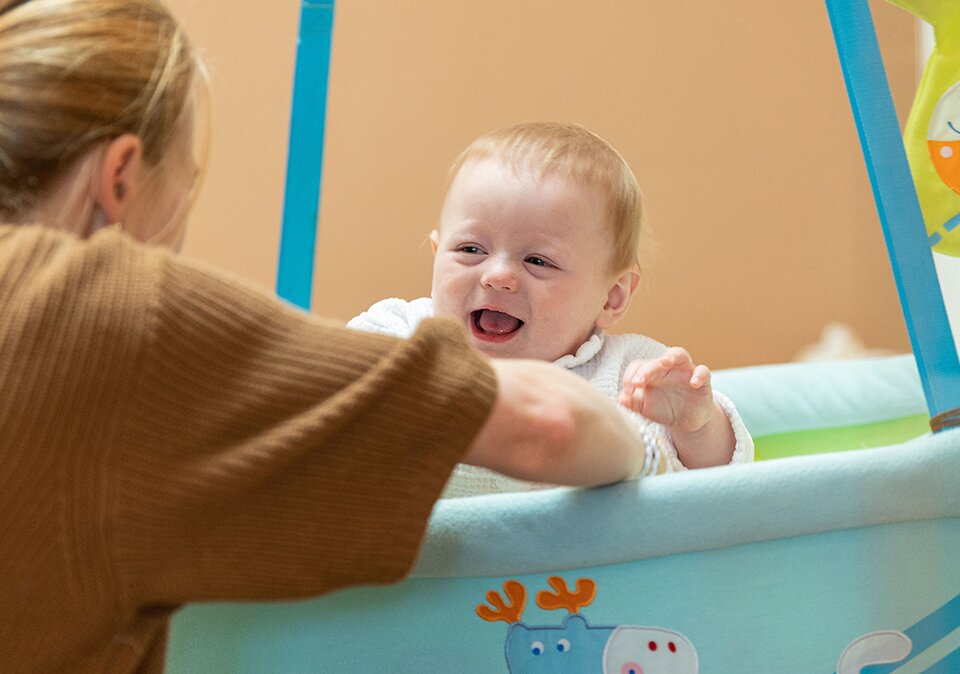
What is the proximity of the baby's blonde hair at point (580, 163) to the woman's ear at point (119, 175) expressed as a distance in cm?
47

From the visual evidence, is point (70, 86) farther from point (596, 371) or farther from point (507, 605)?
point (596, 371)

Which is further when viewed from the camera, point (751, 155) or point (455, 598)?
point (751, 155)

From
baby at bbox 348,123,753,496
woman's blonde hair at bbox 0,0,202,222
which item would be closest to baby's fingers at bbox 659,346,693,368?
baby at bbox 348,123,753,496

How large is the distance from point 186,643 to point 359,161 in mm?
1166

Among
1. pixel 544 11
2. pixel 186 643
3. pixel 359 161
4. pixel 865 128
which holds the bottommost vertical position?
pixel 186 643

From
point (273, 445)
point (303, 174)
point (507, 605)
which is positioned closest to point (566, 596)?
point (507, 605)

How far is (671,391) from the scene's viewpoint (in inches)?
37.1

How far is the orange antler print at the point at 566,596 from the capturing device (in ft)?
2.29

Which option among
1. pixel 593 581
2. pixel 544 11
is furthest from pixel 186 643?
pixel 544 11

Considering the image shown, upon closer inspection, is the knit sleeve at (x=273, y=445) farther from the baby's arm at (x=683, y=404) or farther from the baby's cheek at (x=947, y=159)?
the baby's cheek at (x=947, y=159)

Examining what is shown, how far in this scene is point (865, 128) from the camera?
2.61ft

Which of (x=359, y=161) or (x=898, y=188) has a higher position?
(x=359, y=161)

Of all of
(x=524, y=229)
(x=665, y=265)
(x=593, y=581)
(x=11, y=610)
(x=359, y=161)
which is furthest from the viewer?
(x=665, y=265)

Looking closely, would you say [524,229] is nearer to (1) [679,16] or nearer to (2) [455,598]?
(2) [455,598]
